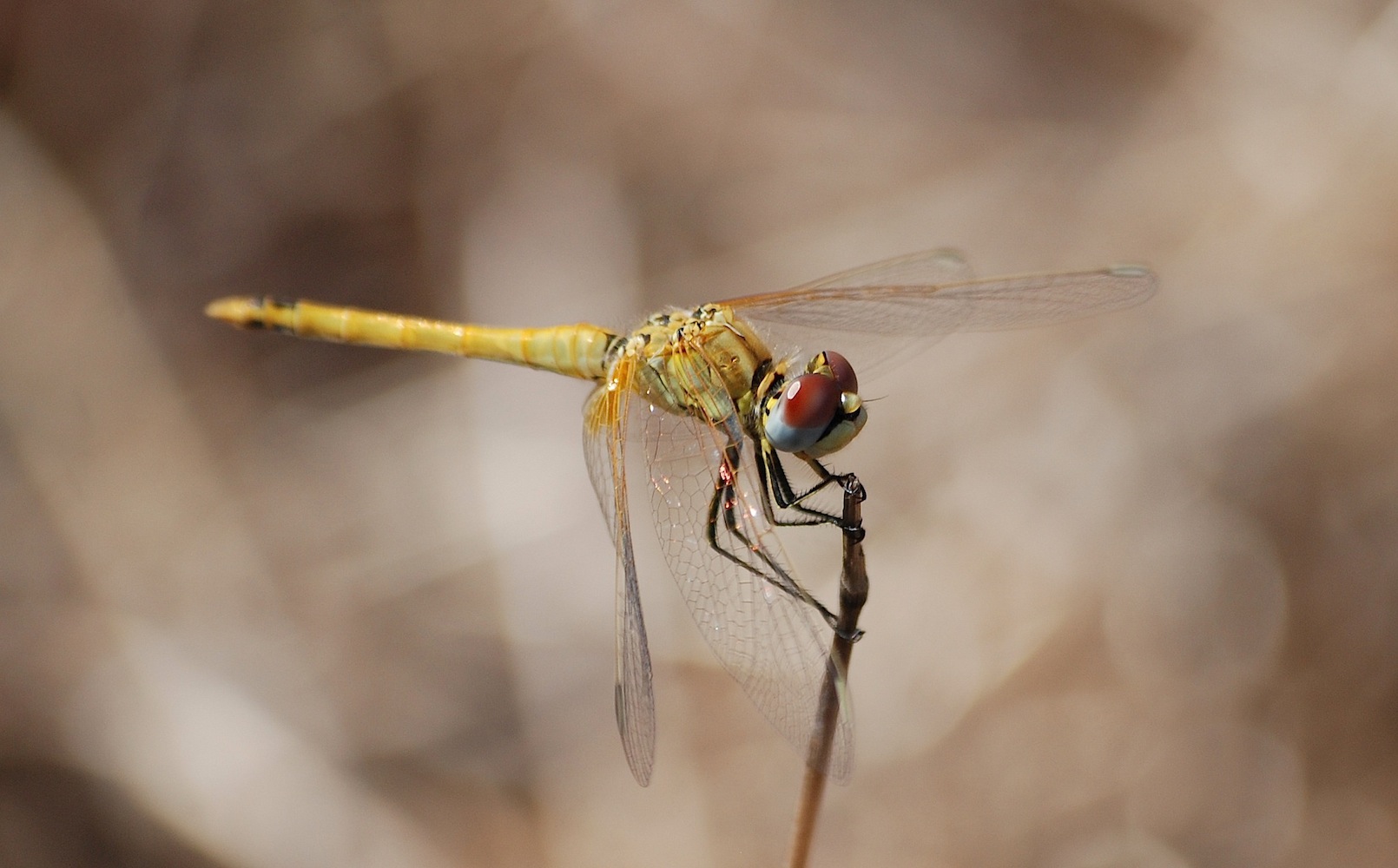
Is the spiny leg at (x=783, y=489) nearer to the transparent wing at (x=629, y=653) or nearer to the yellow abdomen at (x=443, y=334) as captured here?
the transparent wing at (x=629, y=653)

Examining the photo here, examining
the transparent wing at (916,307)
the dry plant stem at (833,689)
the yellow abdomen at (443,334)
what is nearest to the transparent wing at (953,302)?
the transparent wing at (916,307)

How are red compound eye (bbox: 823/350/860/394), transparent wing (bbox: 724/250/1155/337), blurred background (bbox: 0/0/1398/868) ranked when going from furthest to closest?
1. blurred background (bbox: 0/0/1398/868)
2. transparent wing (bbox: 724/250/1155/337)
3. red compound eye (bbox: 823/350/860/394)

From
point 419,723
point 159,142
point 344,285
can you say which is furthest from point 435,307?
point 419,723

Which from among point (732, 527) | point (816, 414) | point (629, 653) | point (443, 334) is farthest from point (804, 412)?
point (443, 334)

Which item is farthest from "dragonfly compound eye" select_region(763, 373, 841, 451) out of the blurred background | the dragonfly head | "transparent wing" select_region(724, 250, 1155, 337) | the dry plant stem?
the blurred background

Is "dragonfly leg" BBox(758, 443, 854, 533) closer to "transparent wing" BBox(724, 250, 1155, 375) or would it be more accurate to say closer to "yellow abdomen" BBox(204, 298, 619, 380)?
"transparent wing" BBox(724, 250, 1155, 375)

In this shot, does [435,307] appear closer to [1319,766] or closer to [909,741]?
[909,741]
